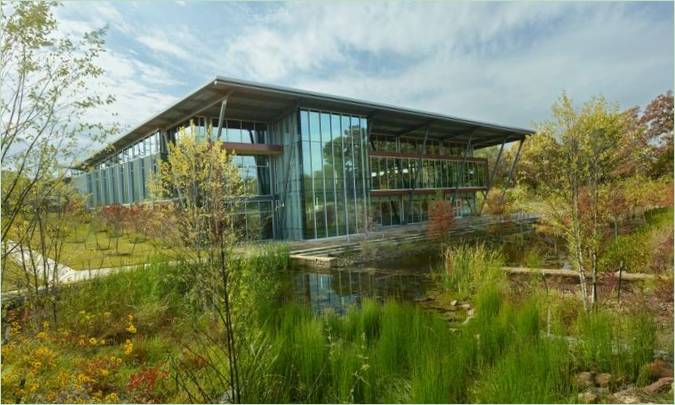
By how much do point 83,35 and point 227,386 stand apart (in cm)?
491

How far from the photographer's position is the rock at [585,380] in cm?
350

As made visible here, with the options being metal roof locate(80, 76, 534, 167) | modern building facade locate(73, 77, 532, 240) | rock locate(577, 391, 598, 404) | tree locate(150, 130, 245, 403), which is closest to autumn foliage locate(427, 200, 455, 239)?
modern building facade locate(73, 77, 532, 240)

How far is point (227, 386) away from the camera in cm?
346

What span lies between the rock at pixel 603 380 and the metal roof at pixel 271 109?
13157 millimetres

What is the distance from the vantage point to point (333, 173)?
20.7 m

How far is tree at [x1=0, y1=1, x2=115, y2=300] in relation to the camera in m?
4.28

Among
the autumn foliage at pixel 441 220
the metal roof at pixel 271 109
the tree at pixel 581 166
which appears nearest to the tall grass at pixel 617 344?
the tree at pixel 581 166

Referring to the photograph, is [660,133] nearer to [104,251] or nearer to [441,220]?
[441,220]

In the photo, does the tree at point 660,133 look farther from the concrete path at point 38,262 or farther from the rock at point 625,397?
the concrete path at point 38,262

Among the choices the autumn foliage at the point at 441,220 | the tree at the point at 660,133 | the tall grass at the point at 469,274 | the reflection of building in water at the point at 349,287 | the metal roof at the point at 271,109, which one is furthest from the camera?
the metal roof at the point at 271,109

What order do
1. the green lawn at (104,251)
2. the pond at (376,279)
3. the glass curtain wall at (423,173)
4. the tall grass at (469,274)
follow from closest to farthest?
1. the tall grass at (469,274)
2. the pond at (376,279)
3. the green lawn at (104,251)
4. the glass curtain wall at (423,173)

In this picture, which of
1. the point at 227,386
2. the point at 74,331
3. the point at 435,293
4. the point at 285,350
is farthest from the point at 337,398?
the point at 435,293

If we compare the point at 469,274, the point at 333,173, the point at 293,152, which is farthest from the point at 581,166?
the point at 293,152

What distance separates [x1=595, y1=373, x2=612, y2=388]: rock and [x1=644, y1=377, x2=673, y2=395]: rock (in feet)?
0.95
